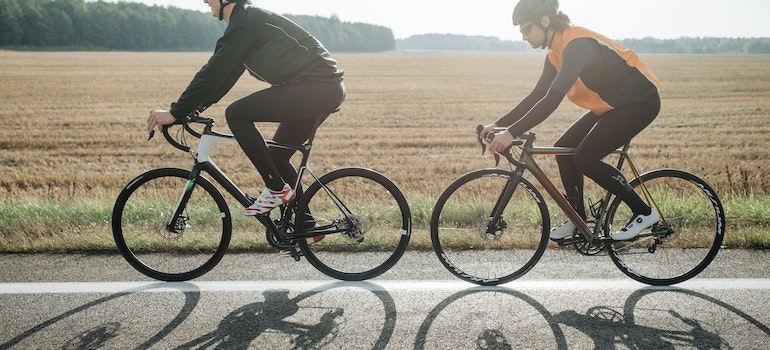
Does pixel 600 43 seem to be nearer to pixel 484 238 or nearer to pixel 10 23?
pixel 484 238

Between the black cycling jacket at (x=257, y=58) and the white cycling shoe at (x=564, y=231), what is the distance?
181 cm

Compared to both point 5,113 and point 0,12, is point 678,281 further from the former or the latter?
point 0,12

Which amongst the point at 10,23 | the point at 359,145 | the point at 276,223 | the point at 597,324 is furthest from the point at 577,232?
the point at 10,23

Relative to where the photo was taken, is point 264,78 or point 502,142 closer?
point 502,142

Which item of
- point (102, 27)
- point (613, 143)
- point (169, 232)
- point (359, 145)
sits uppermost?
point (102, 27)

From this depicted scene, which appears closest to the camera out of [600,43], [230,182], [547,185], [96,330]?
[96,330]

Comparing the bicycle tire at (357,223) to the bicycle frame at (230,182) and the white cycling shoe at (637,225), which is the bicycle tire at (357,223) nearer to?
the bicycle frame at (230,182)

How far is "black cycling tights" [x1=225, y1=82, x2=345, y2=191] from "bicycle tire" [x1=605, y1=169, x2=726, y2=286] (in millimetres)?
2014

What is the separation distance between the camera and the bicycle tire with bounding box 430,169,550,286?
4125 mm

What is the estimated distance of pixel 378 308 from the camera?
3.59 metres

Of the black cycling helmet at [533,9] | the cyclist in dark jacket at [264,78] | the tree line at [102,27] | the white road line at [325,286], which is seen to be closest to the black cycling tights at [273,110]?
the cyclist in dark jacket at [264,78]

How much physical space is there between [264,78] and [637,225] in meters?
2.58

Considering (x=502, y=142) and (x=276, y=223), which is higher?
(x=502, y=142)

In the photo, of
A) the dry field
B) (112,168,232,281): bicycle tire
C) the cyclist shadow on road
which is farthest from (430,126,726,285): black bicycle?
(112,168,232,281): bicycle tire
